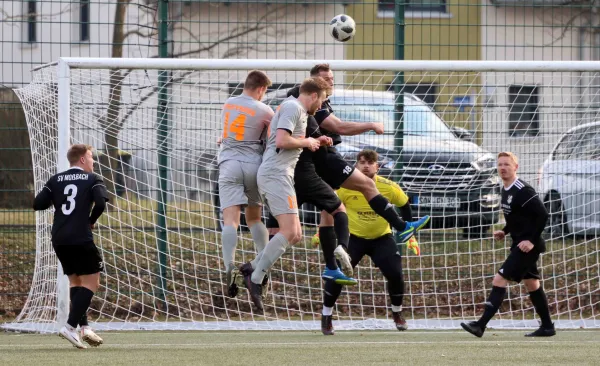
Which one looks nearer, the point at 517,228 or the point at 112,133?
the point at 517,228

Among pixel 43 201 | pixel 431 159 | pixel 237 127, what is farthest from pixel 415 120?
pixel 43 201

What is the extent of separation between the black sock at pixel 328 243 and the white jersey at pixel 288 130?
94 cm

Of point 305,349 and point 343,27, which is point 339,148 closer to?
point 343,27

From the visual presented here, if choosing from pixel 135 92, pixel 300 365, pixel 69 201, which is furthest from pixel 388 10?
pixel 300 365

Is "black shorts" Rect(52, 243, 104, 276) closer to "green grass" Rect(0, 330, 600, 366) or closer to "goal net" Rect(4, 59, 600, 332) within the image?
"green grass" Rect(0, 330, 600, 366)

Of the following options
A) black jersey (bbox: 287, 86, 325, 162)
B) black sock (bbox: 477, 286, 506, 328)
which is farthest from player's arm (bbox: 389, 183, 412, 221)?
black jersey (bbox: 287, 86, 325, 162)

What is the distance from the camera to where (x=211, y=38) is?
1319cm

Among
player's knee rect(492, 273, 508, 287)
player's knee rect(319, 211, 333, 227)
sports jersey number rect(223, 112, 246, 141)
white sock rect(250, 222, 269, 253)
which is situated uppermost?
sports jersey number rect(223, 112, 246, 141)

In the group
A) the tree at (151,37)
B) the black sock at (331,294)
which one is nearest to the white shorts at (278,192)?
the black sock at (331,294)

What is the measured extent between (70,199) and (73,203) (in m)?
0.04

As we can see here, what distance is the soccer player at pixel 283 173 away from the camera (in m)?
9.23

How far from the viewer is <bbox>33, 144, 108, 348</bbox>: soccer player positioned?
926 centimetres

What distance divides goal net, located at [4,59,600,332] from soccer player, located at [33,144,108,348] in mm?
2010

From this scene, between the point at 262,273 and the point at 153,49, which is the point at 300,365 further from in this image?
the point at 153,49
